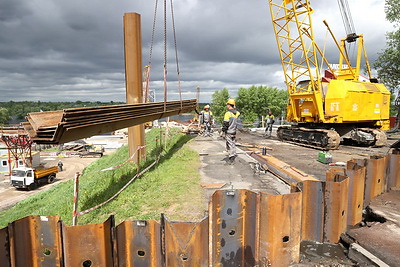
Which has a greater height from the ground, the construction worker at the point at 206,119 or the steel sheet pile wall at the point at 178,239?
the construction worker at the point at 206,119

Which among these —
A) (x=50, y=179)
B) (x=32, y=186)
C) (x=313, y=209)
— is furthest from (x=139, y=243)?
(x=50, y=179)

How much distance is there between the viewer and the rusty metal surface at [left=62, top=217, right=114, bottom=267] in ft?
10.1

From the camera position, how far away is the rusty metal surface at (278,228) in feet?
11.5

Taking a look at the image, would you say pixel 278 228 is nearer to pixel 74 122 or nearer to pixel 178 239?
pixel 178 239

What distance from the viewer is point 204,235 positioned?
3367 mm

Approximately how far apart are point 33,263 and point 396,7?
32852 millimetres

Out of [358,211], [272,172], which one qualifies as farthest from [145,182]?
[358,211]

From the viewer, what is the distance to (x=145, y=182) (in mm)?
6285

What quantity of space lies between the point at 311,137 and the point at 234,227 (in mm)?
12602

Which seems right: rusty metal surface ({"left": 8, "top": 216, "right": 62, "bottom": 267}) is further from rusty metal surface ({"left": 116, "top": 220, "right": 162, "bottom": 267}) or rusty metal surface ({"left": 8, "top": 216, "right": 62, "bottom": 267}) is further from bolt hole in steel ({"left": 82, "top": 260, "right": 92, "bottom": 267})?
rusty metal surface ({"left": 116, "top": 220, "right": 162, "bottom": 267})

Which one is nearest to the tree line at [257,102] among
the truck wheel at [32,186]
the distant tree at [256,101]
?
the distant tree at [256,101]

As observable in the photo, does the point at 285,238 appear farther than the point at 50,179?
No

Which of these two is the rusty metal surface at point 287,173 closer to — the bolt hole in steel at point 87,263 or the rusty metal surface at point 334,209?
the rusty metal surface at point 334,209

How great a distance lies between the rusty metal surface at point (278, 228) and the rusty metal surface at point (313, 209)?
1.52ft
